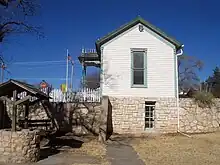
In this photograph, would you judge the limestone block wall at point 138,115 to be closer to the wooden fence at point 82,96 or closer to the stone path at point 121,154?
the wooden fence at point 82,96

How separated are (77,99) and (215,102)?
8849 millimetres

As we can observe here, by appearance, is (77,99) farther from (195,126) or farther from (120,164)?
(120,164)

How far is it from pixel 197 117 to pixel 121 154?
859 centimetres

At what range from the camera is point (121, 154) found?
11242 mm

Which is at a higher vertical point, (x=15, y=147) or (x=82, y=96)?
(x=82, y=96)

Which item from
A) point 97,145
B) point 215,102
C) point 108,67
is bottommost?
point 97,145

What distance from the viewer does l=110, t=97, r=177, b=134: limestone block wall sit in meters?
17.3

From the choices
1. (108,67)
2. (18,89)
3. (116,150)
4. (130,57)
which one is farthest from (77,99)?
(18,89)

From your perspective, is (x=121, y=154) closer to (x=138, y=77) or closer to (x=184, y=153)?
(x=184, y=153)

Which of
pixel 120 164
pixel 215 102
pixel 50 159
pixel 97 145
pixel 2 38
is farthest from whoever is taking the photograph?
pixel 215 102

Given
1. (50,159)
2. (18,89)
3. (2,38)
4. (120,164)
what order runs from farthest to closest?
(2,38) → (18,89) → (50,159) → (120,164)

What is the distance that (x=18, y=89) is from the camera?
10.6m

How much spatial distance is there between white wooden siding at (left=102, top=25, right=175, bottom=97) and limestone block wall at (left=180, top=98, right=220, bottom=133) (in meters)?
1.26

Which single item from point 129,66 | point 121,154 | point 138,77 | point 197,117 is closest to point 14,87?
point 121,154
